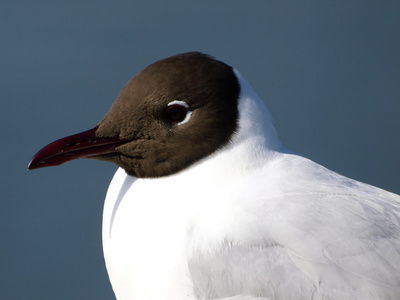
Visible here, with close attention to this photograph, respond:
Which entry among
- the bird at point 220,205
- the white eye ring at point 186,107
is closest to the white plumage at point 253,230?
the bird at point 220,205

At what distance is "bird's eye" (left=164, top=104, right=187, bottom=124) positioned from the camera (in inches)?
60.6

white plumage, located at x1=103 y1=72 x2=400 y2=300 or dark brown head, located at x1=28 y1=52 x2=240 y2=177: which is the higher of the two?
dark brown head, located at x1=28 y1=52 x2=240 y2=177

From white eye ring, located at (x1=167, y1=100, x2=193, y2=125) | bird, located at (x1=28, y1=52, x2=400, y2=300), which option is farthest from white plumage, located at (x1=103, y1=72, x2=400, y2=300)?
white eye ring, located at (x1=167, y1=100, x2=193, y2=125)

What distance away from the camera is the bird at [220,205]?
4.66 ft

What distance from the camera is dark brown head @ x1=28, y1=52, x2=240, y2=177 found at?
153 centimetres

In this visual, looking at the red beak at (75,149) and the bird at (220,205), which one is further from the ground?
the red beak at (75,149)

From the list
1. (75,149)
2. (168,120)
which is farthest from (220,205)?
(75,149)

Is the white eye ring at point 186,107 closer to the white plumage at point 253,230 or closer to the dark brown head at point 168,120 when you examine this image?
the dark brown head at point 168,120

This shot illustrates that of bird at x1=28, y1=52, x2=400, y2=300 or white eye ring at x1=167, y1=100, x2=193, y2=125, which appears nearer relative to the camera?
bird at x1=28, y1=52, x2=400, y2=300

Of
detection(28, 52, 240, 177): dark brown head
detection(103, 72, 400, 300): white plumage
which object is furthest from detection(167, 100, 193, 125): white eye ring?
detection(103, 72, 400, 300): white plumage

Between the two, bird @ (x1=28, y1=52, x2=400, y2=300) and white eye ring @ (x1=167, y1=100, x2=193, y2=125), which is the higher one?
white eye ring @ (x1=167, y1=100, x2=193, y2=125)

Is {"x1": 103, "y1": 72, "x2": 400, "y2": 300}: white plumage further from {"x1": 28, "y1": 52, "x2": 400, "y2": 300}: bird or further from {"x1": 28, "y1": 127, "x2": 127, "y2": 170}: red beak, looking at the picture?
{"x1": 28, "y1": 127, "x2": 127, "y2": 170}: red beak

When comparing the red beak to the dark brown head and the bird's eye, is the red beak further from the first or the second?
the bird's eye

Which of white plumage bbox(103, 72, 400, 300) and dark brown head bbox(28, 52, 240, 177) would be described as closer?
white plumage bbox(103, 72, 400, 300)
